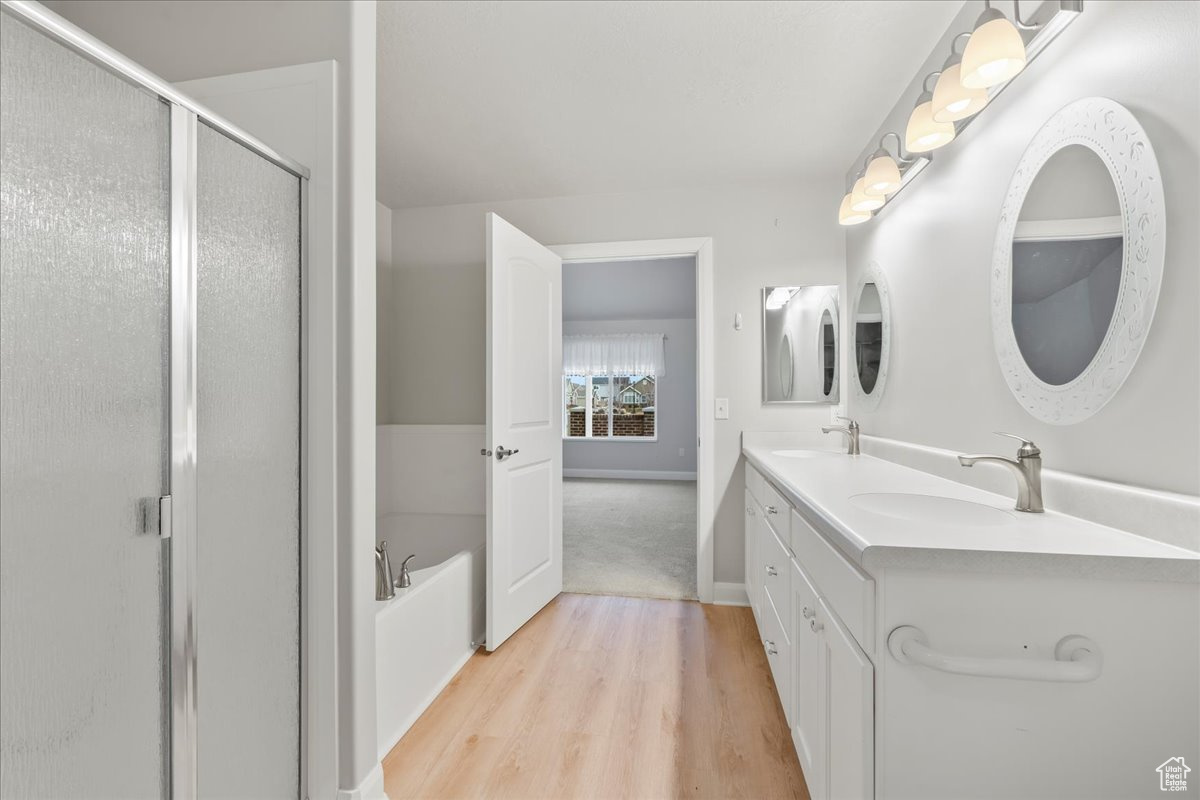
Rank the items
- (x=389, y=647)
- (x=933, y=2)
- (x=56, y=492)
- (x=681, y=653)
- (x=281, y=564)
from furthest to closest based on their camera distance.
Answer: (x=681, y=653), (x=389, y=647), (x=933, y=2), (x=281, y=564), (x=56, y=492)

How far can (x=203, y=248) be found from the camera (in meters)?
1.09

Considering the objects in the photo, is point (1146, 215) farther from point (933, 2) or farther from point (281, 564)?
point (281, 564)

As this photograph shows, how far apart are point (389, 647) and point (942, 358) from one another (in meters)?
2.13

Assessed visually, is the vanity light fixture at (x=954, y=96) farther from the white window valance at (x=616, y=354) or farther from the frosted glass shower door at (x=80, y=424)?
the white window valance at (x=616, y=354)

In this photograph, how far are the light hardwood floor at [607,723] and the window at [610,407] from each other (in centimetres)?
522

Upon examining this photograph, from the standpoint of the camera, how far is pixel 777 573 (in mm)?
1783

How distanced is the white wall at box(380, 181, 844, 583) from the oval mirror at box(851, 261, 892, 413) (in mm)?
292

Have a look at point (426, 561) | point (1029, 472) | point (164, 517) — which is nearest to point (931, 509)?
point (1029, 472)

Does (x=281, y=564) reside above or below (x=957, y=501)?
below

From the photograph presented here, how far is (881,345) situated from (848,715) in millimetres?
1792

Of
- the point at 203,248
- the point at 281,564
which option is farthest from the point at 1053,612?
the point at 203,248

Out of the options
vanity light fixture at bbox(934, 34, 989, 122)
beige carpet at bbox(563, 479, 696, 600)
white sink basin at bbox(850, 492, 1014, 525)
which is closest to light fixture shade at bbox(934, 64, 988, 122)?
vanity light fixture at bbox(934, 34, 989, 122)

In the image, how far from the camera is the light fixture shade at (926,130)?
1.50 meters

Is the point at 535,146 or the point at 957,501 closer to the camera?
the point at 957,501
